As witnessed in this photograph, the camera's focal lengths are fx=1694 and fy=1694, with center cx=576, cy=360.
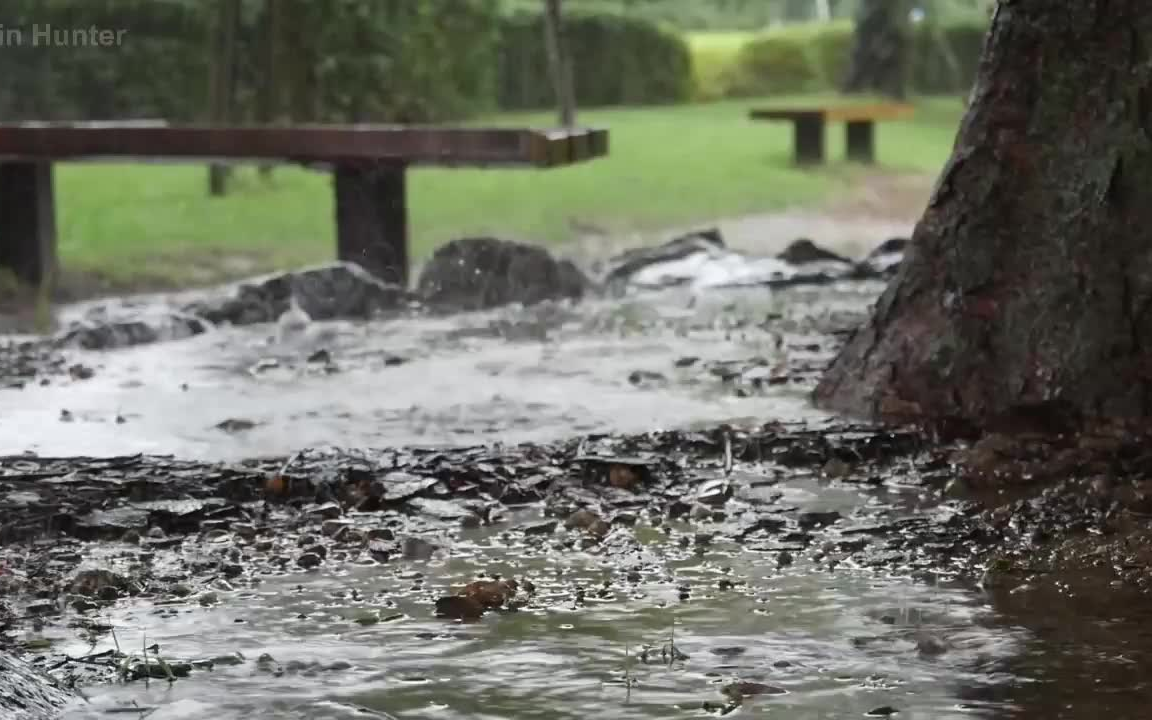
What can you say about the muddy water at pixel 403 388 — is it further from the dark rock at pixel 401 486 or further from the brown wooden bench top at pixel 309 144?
the brown wooden bench top at pixel 309 144

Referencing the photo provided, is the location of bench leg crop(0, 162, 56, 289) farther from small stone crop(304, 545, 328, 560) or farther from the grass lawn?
small stone crop(304, 545, 328, 560)

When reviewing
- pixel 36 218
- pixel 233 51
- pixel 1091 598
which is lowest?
pixel 1091 598

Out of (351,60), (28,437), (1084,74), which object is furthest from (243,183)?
(1084,74)

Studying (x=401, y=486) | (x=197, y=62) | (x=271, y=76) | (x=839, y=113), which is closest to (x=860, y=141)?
(x=839, y=113)

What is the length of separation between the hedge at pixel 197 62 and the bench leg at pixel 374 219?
4.83m

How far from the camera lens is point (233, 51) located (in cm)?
1233

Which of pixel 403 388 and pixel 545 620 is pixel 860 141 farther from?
pixel 545 620

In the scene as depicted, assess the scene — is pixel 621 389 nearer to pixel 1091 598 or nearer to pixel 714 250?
pixel 1091 598

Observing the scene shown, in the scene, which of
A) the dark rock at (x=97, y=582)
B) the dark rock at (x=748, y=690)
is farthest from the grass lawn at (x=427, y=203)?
the dark rock at (x=748, y=690)

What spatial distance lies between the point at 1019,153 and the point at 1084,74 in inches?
12.6

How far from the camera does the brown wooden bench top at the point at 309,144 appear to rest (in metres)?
8.88

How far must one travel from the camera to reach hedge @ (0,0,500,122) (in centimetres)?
1564

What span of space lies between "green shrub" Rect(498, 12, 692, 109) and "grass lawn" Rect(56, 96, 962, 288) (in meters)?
3.32

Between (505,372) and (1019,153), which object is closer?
(1019,153)
